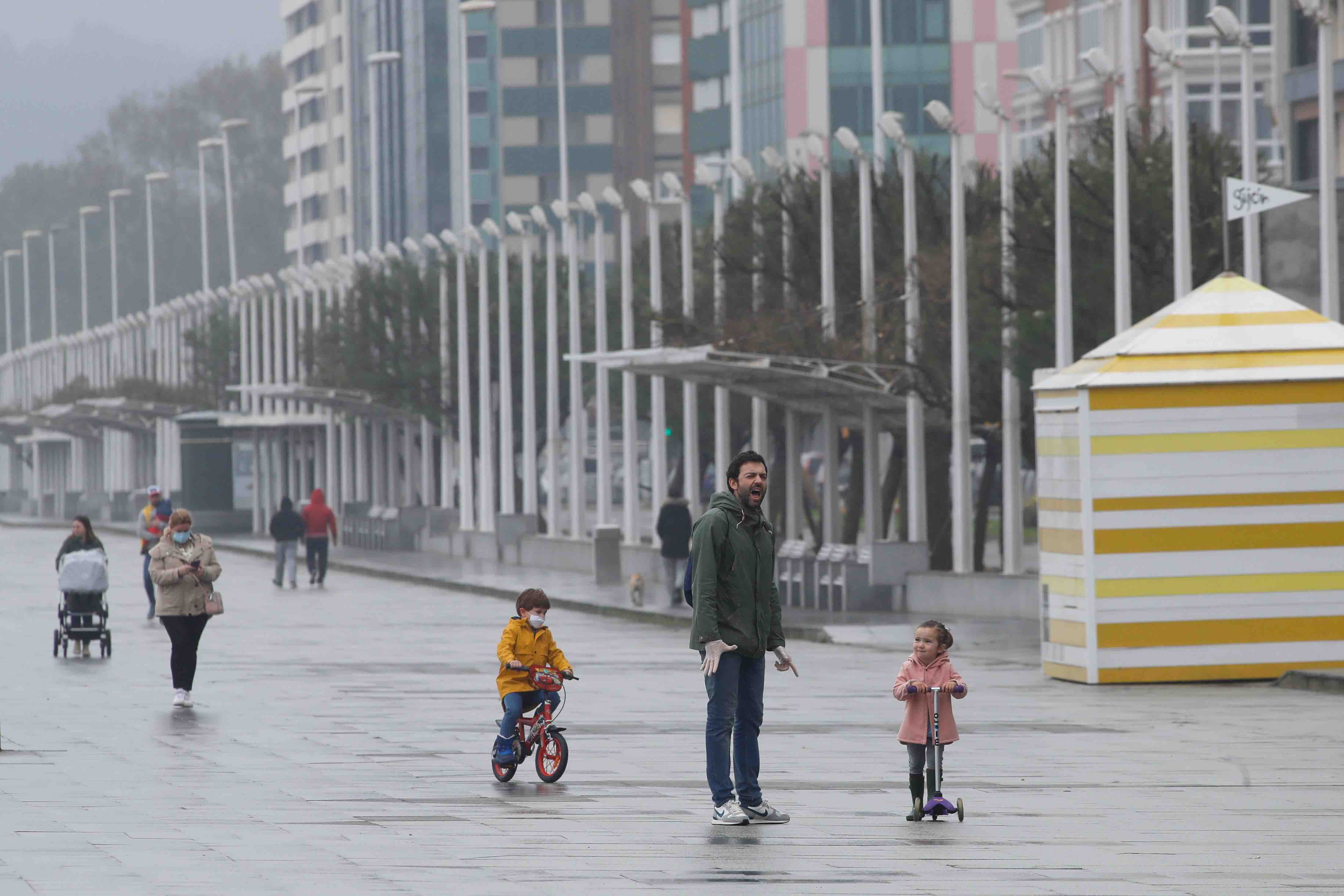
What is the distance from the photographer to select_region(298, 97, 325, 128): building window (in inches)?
6014

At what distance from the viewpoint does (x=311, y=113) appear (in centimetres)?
15575

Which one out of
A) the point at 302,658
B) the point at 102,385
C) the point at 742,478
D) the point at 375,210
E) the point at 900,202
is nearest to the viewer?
the point at 742,478

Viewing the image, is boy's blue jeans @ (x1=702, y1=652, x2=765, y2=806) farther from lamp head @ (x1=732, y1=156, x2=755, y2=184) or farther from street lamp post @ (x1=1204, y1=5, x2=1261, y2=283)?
lamp head @ (x1=732, y1=156, x2=755, y2=184)

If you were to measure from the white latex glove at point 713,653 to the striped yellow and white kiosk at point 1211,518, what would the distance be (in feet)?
34.5

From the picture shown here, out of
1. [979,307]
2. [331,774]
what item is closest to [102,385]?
[979,307]

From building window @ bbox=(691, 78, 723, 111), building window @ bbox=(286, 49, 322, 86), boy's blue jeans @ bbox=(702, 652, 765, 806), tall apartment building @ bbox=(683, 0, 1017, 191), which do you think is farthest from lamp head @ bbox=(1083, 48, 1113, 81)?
building window @ bbox=(286, 49, 322, 86)

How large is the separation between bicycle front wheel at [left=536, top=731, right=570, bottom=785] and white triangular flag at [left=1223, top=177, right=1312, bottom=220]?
12.8m

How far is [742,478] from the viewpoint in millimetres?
12445

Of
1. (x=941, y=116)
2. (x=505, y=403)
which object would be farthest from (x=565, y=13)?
(x=941, y=116)

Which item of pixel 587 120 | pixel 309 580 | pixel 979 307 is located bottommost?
→ pixel 309 580

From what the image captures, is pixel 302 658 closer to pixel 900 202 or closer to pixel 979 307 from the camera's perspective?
pixel 979 307

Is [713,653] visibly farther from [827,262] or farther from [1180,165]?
[827,262]

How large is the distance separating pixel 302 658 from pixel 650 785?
41.5ft

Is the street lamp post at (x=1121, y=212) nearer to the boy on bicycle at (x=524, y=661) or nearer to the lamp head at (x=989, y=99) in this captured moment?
the lamp head at (x=989, y=99)
